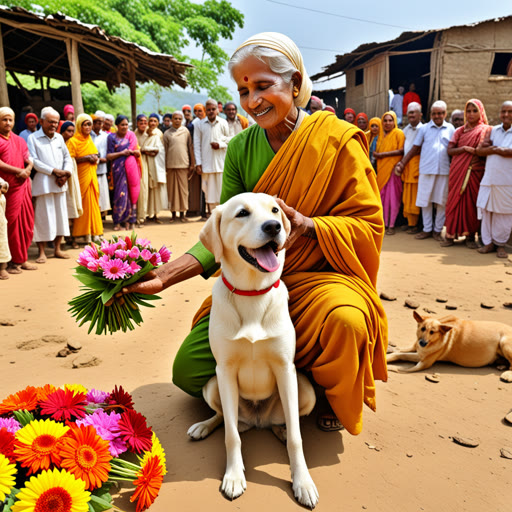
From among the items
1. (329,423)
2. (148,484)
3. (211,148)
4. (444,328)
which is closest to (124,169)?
(211,148)

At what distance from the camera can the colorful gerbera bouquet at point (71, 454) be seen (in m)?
1.79

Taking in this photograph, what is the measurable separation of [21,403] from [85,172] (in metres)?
6.75

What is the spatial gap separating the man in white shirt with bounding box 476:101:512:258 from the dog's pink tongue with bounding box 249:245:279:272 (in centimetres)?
667

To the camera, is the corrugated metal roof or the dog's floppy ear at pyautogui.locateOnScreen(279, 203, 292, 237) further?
the corrugated metal roof

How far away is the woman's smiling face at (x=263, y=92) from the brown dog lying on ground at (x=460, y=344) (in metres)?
2.09

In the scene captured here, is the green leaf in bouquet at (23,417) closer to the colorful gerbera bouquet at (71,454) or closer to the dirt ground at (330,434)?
the colorful gerbera bouquet at (71,454)

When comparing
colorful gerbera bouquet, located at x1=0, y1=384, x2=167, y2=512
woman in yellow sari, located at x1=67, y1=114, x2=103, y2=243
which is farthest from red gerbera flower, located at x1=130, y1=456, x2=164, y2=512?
woman in yellow sari, located at x1=67, y1=114, x2=103, y2=243

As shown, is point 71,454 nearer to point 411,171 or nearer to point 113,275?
point 113,275

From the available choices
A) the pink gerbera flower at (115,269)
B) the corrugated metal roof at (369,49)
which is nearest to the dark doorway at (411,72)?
the corrugated metal roof at (369,49)

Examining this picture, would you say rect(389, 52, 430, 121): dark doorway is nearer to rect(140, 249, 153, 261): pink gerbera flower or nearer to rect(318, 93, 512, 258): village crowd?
rect(318, 93, 512, 258): village crowd

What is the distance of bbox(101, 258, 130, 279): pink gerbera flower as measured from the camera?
7.27 ft

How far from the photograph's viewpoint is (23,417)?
219cm

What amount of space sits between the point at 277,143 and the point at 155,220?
29.4 feet

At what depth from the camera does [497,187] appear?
25.2 feet
